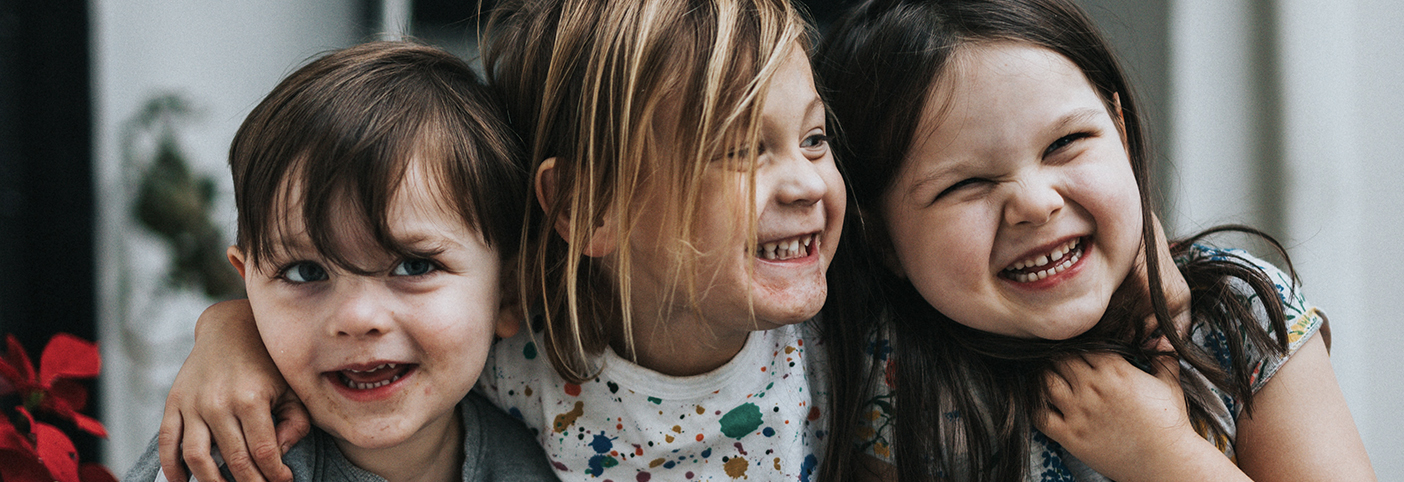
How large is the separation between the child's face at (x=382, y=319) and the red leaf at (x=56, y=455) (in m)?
0.19

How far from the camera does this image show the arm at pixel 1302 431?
98cm

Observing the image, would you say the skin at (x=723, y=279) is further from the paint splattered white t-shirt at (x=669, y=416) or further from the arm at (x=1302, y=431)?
the arm at (x=1302, y=431)

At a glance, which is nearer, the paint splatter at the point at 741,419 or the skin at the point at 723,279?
the skin at the point at 723,279

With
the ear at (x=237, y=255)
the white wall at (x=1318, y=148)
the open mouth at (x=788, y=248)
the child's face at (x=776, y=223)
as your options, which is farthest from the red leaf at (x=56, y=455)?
the white wall at (x=1318, y=148)

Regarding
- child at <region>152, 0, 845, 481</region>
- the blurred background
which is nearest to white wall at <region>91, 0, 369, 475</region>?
the blurred background

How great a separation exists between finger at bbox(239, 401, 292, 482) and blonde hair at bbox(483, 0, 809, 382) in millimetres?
285

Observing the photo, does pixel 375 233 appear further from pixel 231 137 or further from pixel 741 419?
pixel 231 137

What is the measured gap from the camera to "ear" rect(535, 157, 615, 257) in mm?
876

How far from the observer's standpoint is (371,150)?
0.82 m

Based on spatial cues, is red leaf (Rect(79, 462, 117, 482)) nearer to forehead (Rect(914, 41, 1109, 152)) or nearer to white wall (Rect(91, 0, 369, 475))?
white wall (Rect(91, 0, 369, 475))

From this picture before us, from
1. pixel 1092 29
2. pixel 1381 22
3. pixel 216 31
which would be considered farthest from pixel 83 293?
pixel 1381 22

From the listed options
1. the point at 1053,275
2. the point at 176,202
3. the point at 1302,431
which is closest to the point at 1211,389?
the point at 1302,431

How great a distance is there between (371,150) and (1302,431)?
0.99 meters

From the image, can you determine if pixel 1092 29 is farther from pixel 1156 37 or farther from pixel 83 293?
pixel 83 293
